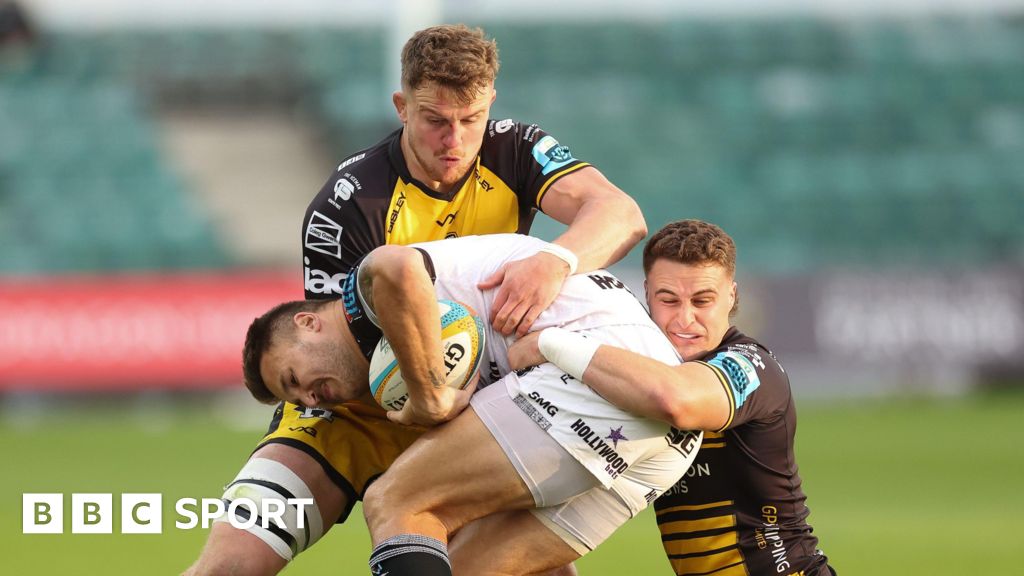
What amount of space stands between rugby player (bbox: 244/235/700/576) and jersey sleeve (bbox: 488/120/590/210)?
0.73m

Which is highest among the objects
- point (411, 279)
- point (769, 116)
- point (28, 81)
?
point (28, 81)

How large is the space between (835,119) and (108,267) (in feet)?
40.4

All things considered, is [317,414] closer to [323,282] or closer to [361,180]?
[323,282]

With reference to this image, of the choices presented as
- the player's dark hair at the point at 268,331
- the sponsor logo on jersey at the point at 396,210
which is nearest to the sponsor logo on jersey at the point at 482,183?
the sponsor logo on jersey at the point at 396,210

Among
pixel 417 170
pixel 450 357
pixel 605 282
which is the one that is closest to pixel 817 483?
pixel 417 170

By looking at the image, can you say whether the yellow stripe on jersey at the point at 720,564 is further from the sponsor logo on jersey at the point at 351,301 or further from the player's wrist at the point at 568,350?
the sponsor logo on jersey at the point at 351,301

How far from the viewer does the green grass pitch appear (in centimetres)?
809

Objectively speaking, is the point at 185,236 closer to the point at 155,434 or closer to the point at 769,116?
the point at 155,434

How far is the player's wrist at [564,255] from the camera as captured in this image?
4.91 metres

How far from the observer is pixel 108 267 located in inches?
723

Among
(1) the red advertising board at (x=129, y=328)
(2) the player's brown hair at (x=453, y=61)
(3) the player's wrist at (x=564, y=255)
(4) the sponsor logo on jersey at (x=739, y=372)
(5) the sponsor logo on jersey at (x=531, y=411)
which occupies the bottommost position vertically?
(5) the sponsor logo on jersey at (x=531, y=411)

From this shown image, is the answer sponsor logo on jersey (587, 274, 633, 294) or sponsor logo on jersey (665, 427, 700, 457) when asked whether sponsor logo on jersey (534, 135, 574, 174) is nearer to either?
sponsor logo on jersey (587, 274, 633, 294)

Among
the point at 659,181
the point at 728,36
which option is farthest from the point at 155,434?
the point at 728,36

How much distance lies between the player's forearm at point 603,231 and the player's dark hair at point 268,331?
0.95 m
